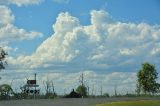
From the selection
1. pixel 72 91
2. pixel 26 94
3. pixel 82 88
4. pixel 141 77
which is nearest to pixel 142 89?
pixel 141 77

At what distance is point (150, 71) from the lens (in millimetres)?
83312

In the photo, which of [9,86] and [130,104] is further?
[9,86]

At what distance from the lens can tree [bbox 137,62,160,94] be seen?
82.8 meters

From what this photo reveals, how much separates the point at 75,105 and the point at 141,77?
39.8 metres

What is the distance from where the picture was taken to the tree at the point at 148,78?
271ft

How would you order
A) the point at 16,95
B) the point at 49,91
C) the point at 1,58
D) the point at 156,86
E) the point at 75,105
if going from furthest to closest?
the point at 49,91, the point at 16,95, the point at 1,58, the point at 156,86, the point at 75,105

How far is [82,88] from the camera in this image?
12788cm

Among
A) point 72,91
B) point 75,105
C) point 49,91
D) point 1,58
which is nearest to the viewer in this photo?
point 75,105

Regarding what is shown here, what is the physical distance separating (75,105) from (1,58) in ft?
154

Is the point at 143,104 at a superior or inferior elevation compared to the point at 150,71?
inferior

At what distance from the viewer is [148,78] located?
3275 inches

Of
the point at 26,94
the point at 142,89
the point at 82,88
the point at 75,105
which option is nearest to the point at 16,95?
the point at 26,94

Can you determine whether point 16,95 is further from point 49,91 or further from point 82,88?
point 82,88

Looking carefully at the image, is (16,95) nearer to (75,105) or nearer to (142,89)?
(142,89)
